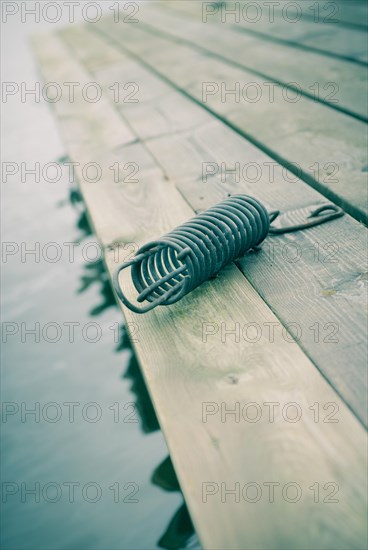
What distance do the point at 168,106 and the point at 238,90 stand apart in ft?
1.12

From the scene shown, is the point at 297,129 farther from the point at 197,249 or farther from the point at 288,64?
the point at 197,249

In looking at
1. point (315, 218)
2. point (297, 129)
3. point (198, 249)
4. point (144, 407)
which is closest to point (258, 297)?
point (198, 249)

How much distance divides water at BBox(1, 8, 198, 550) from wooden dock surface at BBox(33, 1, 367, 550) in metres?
0.53

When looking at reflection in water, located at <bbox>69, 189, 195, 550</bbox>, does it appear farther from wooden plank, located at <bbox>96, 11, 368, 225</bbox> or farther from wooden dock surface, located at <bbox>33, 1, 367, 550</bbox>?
wooden plank, located at <bbox>96, 11, 368, 225</bbox>

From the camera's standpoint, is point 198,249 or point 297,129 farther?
point 297,129

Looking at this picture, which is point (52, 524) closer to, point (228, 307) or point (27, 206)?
point (228, 307)

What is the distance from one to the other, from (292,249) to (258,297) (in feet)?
0.68

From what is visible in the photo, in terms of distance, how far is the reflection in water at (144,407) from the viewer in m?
1.25

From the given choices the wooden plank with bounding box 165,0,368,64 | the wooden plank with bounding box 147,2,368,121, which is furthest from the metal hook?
the wooden plank with bounding box 165,0,368,64

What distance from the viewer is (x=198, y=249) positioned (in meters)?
1.10


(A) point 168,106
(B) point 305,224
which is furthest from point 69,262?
(B) point 305,224

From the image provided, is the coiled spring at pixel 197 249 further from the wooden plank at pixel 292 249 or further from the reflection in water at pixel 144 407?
the reflection in water at pixel 144 407

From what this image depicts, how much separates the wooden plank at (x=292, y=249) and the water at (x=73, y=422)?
628 millimetres

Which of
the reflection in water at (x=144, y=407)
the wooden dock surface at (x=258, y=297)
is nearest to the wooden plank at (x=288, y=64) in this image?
the wooden dock surface at (x=258, y=297)
